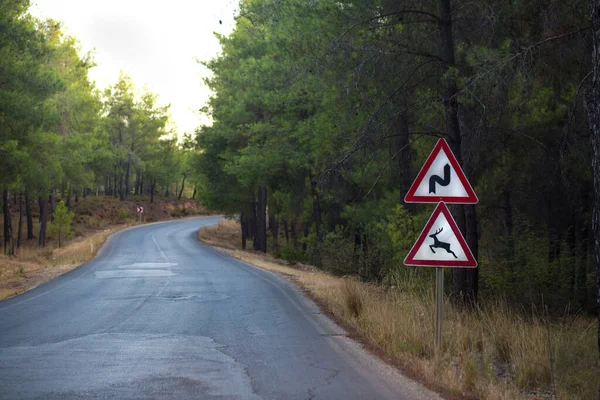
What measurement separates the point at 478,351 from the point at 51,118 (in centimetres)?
2454

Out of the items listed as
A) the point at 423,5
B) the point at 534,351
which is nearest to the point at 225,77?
the point at 423,5

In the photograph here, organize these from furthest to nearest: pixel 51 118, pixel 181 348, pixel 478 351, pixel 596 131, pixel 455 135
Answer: pixel 51 118 < pixel 455 135 < pixel 181 348 < pixel 478 351 < pixel 596 131

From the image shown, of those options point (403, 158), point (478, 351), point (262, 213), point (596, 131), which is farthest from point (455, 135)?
point (262, 213)

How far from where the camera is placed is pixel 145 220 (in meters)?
77.9

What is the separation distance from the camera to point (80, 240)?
5253cm

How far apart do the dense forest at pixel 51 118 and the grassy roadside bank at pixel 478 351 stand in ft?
66.6

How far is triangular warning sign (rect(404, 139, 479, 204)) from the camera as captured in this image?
771 centimetres

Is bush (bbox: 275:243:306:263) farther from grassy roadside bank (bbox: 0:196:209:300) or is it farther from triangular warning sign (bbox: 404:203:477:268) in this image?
triangular warning sign (bbox: 404:203:477:268)

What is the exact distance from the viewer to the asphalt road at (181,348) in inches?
269

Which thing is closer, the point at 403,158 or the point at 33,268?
the point at 403,158

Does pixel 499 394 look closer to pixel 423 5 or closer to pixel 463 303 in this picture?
pixel 463 303

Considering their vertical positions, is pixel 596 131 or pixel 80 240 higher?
pixel 596 131

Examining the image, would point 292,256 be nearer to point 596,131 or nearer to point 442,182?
point 442,182

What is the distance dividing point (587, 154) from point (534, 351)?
5.89m
